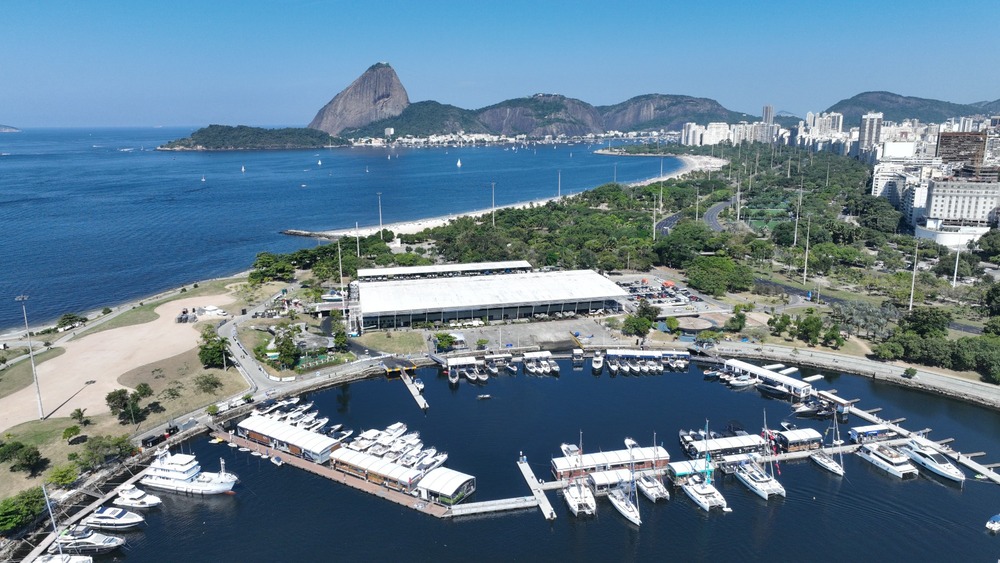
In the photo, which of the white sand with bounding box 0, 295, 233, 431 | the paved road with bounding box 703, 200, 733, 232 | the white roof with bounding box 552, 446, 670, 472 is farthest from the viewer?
the paved road with bounding box 703, 200, 733, 232

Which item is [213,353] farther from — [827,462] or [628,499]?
[827,462]

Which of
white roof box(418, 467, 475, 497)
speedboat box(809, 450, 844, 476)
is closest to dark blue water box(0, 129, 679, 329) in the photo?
white roof box(418, 467, 475, 497)

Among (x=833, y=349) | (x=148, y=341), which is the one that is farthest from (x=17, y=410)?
(x=833, y=349)

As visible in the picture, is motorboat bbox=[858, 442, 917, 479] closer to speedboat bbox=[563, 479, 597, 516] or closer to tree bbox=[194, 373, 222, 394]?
speedboat bbox=[563, 479, 597, 516]

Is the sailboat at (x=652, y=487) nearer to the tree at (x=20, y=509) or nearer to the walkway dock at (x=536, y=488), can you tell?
the walkway dock at (x=536, y=488)

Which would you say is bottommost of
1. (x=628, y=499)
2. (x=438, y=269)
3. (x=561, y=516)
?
(x=561, y=516)

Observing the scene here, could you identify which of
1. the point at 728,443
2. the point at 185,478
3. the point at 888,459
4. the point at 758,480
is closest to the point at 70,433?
the point at 185,478

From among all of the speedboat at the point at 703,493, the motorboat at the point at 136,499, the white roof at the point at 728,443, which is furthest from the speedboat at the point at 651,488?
the motorboat at the point at 136,499

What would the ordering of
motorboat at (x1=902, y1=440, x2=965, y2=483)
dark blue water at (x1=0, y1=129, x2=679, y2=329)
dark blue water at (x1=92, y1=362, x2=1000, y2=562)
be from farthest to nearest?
1. dark blue water at (x1=0, y1=129, x2=679, y2=329)
2. motorboat at (x1=902, y1=440, x2=965, y2=483)
3. dark blue water at (x1=92, y1=362, x2=1000, y2=562)
